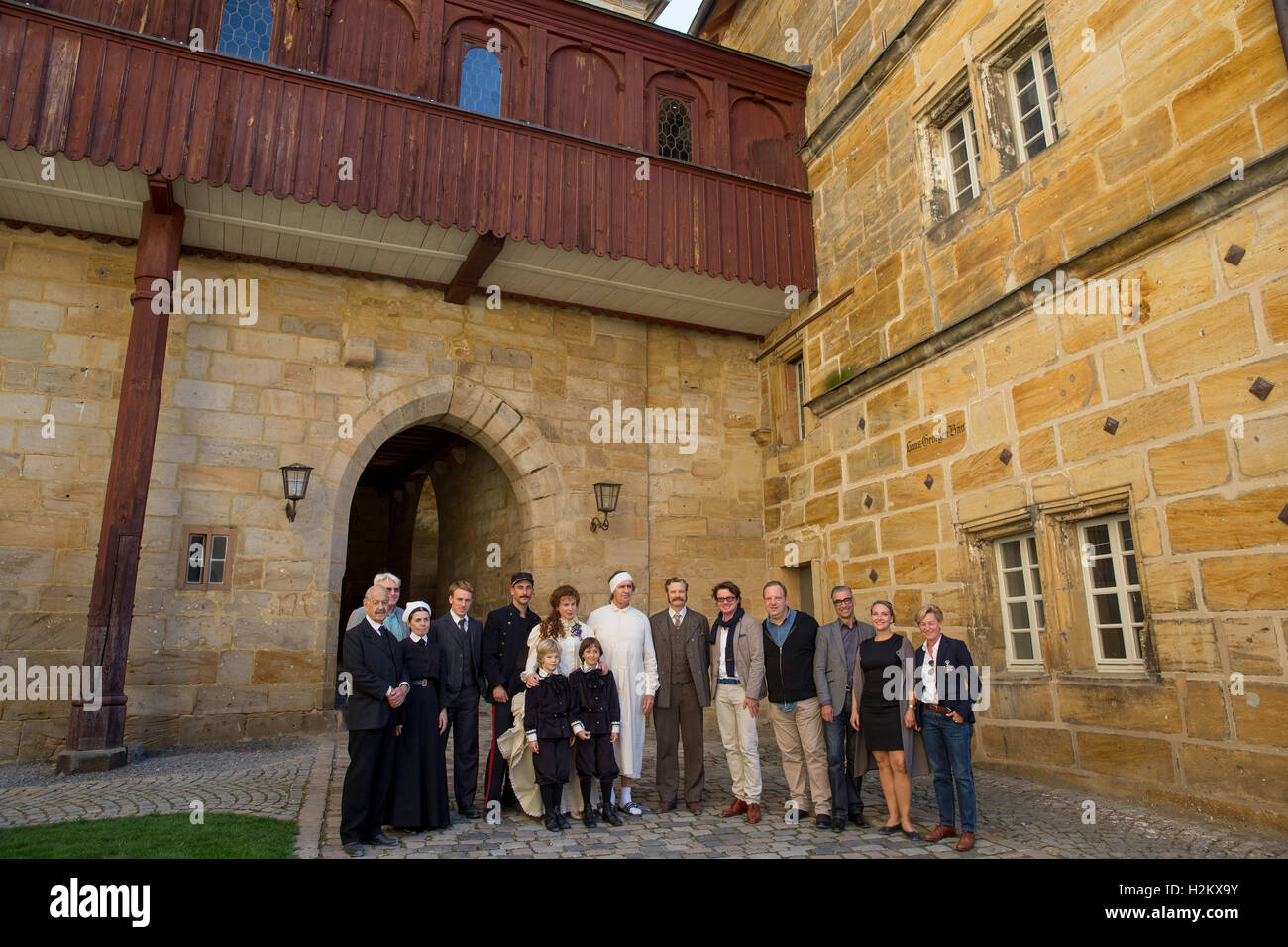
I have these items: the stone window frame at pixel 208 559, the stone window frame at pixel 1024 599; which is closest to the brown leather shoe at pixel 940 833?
the stone window frame at pixel 1024 599

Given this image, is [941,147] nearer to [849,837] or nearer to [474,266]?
[474,266]

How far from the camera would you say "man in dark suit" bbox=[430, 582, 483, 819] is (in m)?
5.15

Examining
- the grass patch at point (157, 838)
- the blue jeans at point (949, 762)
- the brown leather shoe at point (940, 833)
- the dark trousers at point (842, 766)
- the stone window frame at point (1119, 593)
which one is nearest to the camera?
the grass patch at point (157, 838)

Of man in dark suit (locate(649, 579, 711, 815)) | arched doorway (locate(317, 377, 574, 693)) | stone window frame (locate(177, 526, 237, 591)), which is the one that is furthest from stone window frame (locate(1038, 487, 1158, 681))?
stone window frame (locate(177, 526, 237, 591))

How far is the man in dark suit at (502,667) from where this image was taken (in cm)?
527

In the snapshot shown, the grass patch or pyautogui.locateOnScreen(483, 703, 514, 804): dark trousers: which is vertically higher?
pyautogui.locateOnScreen(483, 703, 514, 804): dark trousers

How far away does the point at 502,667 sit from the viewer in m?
5.36

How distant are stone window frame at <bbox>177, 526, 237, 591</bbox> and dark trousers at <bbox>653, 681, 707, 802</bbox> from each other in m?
4.94

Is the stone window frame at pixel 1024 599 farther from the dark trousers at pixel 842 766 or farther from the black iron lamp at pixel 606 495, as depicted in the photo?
the black iron lamp at pixel 606 495

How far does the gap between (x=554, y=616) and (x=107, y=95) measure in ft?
20.0

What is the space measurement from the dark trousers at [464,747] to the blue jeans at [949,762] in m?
2.84

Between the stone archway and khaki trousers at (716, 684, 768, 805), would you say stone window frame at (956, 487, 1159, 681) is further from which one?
the stone archway

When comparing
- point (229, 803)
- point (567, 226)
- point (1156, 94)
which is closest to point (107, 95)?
point (567, 226)

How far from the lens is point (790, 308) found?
9992 millimetres
